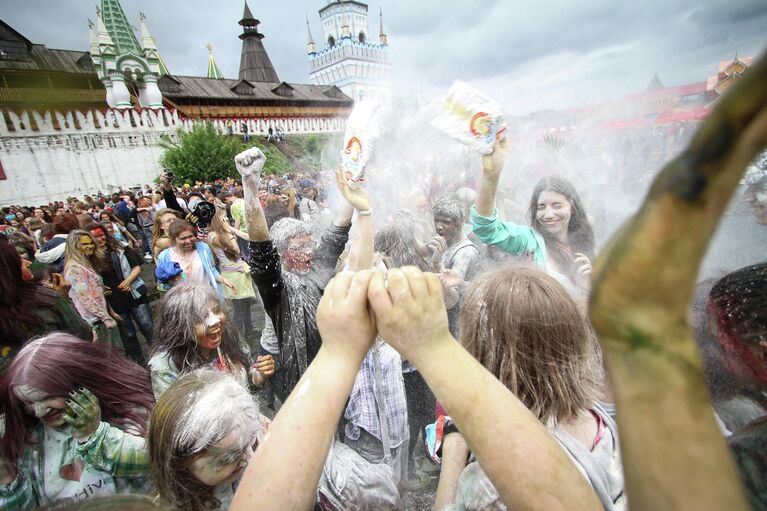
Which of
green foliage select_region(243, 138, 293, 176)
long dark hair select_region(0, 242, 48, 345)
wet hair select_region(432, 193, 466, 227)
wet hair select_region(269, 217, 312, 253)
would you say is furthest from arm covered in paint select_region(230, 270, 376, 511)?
green foliage select_region(243, 138, 293, 176)

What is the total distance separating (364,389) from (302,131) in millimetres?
37567

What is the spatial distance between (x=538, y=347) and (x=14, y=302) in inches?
136

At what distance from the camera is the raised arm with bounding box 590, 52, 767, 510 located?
0.32 metres

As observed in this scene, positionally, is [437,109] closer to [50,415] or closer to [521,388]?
[521,388]

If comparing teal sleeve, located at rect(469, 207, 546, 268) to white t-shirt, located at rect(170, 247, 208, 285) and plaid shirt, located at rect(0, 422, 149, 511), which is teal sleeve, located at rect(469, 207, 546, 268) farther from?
white t-shirt, located at rect(170, 247, 208, 285)

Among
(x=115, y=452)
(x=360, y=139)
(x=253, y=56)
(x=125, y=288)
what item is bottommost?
(x=125, y=288)

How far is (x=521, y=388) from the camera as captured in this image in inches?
44.1

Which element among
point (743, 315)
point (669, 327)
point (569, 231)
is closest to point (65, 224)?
point (569, 231)

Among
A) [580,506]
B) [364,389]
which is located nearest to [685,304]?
[580,506]

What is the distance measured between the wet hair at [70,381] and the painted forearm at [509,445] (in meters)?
1.75

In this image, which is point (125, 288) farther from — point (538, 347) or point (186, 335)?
point (538, 347)

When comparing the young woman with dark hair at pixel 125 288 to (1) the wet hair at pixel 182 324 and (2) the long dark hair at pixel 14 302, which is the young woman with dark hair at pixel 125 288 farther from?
(1) the wet hair at pixel 182 324

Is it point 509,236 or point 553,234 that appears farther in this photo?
point 553,234

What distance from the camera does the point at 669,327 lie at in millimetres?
386
